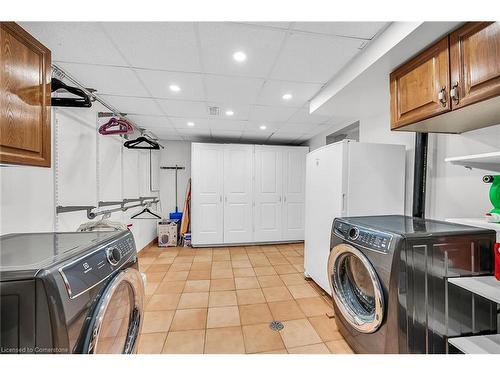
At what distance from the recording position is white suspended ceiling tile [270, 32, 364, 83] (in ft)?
4.80

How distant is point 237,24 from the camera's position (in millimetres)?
1304

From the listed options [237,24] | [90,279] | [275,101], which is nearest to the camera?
[90,279]

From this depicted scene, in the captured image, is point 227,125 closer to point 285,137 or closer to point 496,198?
point 285,137

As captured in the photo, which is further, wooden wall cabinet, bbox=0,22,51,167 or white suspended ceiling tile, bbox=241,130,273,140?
white suspended ceiling tile, bbox=241,130,273,140

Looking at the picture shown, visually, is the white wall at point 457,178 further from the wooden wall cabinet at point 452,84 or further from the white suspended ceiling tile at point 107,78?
the white suspended ceiling tile at point 107,78

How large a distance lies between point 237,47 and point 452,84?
136 cm

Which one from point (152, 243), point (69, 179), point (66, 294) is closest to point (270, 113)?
point (69, 179)

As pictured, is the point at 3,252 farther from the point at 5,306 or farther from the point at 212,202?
the point at 212,202

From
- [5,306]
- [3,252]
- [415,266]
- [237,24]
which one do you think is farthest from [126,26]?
[415,266]

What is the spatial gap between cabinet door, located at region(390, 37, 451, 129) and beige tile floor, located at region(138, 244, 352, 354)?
1.82 metres

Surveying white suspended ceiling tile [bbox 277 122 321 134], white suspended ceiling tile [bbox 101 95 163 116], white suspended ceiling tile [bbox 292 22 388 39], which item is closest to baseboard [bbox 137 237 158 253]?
white suspended ceiling tile [bbox 101 95 163 116]

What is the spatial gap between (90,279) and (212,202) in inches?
141

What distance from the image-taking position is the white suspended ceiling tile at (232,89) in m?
2.01

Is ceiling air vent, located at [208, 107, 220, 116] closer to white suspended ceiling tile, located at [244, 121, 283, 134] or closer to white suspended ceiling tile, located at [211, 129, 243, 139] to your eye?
white suspended ceiling tile, located at [244, 121, 283, 134]
